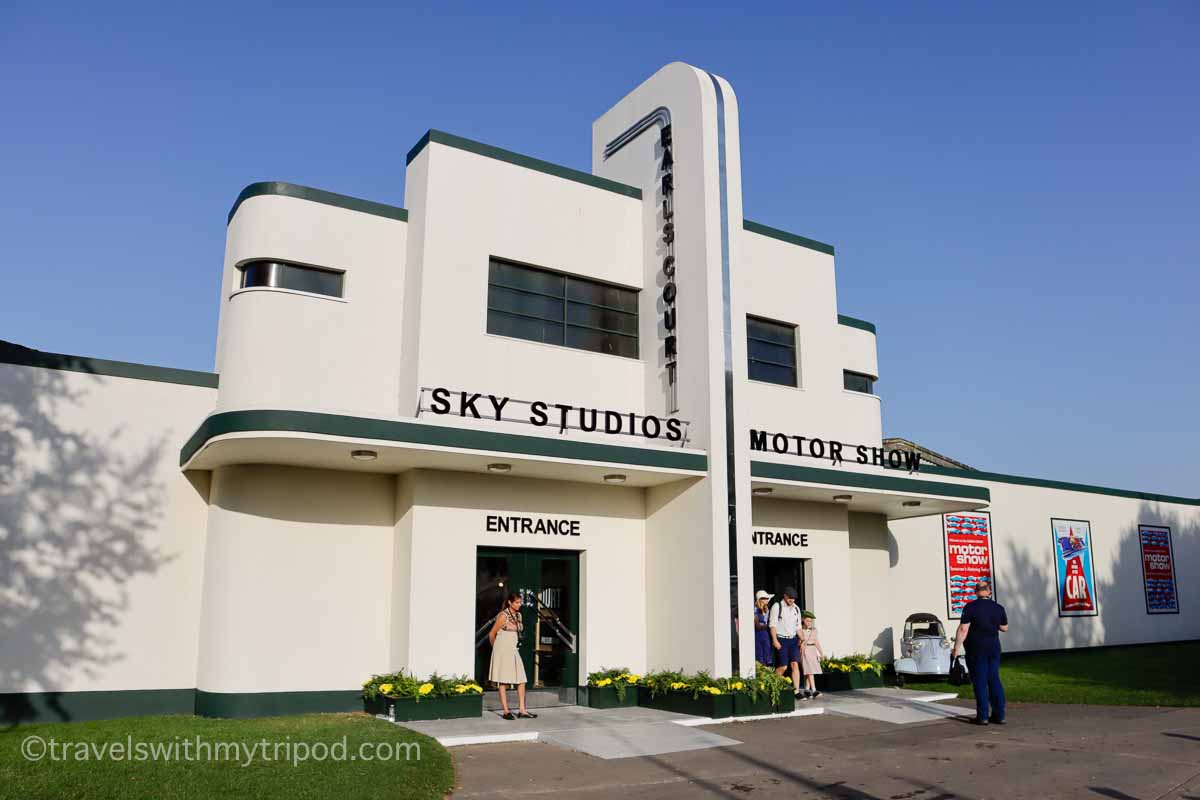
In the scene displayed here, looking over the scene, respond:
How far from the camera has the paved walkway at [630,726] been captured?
469 inches

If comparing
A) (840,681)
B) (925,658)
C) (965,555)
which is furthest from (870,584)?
(965,555)

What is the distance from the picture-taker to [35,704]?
43.5 feet

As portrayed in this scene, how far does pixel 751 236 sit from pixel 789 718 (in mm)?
9721

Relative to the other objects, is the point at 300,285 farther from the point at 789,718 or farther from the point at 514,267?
the point at 789,718

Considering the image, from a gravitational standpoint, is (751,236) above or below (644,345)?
above

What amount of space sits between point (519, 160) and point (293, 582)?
26.9 feet

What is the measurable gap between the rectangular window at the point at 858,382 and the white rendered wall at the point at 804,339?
51cm

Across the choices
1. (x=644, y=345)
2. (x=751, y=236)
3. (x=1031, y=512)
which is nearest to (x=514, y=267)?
(x=644, y=345)

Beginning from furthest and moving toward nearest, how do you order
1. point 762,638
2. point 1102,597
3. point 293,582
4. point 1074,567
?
point 1102,597 < point 1074,567 < point 762,638 < point 293,582

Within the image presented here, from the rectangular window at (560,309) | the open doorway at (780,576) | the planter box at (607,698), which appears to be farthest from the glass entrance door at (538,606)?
the open doorway at (780,576)

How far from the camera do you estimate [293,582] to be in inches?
559

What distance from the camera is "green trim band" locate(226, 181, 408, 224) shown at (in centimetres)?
1520

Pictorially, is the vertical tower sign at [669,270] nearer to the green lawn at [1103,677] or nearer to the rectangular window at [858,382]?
the rectangular window at [858,382]

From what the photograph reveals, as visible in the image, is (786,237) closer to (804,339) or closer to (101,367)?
(804,339)
